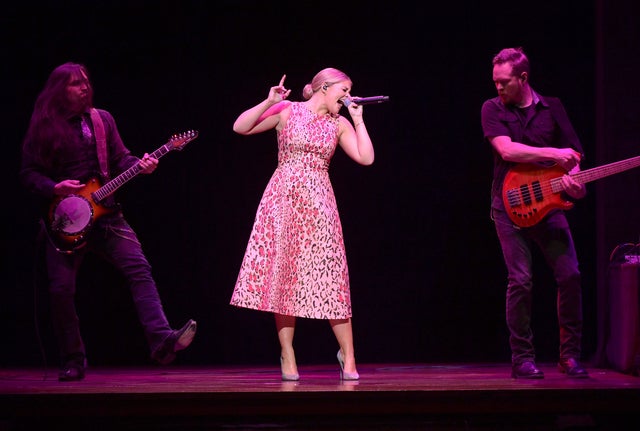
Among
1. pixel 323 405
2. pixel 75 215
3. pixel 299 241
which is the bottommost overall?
pixel 323 405

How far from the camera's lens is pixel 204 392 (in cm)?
370

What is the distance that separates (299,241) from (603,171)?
1.52 m

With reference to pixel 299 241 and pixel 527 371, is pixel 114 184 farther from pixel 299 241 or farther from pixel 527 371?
pixel 527 371

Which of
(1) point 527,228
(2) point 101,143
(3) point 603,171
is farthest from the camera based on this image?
(2) point 101,143

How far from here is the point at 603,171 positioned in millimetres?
4168

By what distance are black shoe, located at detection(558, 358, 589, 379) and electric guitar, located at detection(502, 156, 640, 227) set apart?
28.7 inches

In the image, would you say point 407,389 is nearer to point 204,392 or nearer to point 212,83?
point 204,392

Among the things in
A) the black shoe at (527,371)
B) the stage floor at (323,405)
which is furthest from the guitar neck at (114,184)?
the black shoe at (527,371)

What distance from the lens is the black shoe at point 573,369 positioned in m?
4.23

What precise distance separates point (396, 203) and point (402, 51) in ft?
3.44

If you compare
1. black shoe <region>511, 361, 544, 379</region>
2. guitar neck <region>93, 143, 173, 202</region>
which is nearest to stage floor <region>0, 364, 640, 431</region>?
black shoe <region>511, 361, 544, 379</region>

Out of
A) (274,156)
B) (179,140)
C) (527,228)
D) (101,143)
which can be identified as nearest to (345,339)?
(527,228)

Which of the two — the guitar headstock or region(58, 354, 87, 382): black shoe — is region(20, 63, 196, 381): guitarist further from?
the guitar headstock

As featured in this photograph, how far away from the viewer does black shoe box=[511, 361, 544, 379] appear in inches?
165
